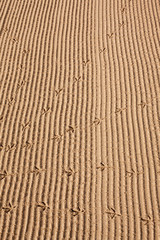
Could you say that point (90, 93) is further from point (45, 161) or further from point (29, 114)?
point (45, 161)

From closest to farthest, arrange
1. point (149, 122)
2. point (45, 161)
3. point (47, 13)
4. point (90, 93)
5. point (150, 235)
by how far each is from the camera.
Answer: point (150, 235) < point (45, 161) < point (149, 122) < point (90, 93) < point (47, 13)

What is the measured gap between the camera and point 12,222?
2.98 m

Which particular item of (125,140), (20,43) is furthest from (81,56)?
(125,140)

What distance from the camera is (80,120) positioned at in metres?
3.67

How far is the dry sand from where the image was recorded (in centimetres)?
300

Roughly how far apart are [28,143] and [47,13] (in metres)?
2.97

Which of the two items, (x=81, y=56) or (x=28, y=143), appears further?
(x=81, y=56)

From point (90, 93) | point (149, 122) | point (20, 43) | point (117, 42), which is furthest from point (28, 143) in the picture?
point (117, 42)

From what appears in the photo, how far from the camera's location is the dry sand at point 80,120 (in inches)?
118

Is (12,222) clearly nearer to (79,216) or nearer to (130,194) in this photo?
(79,216)

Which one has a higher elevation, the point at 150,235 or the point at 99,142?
the point at 99,142

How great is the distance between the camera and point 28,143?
11.4 feet

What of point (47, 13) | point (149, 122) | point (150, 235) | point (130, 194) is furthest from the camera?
point (47, 13)

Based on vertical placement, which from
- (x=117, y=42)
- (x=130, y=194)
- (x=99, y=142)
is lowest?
(x=130, y=194)
